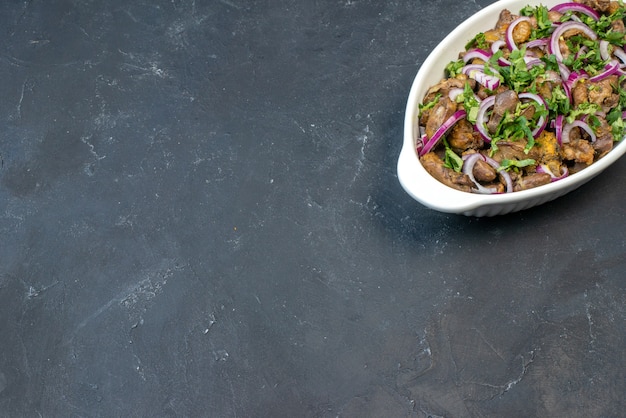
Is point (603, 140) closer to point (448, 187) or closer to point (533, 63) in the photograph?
point (533, 63)

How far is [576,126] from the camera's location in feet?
8.95

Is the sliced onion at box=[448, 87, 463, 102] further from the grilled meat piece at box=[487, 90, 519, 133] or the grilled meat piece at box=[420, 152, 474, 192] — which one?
the grilled meat piece at box=[420, 152, 474, 192]

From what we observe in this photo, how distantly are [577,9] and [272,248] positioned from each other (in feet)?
4.88

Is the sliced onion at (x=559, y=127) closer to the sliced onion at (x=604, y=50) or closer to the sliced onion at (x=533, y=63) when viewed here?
the sliced onion at (x=533, y=63)

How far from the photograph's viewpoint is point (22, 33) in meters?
3.52

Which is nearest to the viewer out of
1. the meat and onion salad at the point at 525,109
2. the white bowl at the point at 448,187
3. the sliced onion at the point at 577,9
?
the white bowl at the point at 448,187

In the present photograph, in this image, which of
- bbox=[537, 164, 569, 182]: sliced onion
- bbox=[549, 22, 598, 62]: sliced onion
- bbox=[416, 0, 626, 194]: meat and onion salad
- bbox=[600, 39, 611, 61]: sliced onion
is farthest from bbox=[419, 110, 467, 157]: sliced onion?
bbox=[600, 39, 611, 61]: sliced onion

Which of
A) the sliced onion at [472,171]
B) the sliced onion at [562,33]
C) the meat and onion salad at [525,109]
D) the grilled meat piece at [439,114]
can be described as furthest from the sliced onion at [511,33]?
the sliced onion at [472,171]

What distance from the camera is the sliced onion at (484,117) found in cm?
272

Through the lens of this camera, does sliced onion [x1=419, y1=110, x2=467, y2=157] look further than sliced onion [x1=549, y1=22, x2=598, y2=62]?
No

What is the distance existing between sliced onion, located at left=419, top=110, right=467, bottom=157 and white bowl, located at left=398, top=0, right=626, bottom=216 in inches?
2.3

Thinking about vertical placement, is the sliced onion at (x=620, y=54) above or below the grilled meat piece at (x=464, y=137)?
above

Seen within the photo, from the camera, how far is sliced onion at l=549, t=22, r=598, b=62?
2.83m

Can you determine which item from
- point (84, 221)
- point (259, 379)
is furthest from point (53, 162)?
point (259, 379)
